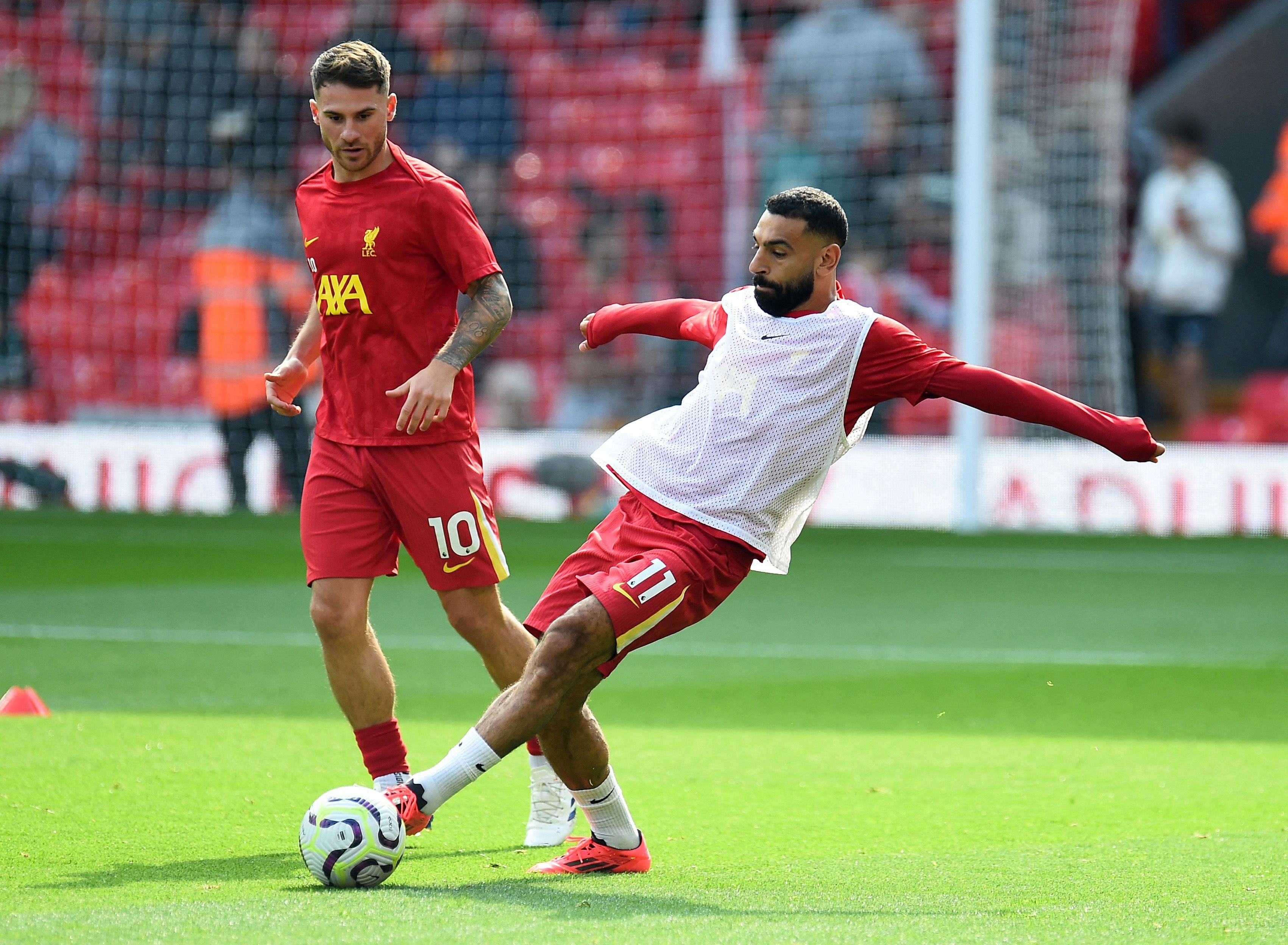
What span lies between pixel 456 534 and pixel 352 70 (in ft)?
4.01

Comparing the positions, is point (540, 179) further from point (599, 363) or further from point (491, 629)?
point (491, 629)

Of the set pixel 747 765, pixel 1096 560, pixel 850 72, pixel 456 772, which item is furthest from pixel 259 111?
pixel 456 772

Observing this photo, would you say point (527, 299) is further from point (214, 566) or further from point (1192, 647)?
point (1192, 647)

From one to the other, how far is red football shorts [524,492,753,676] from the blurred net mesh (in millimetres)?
11510

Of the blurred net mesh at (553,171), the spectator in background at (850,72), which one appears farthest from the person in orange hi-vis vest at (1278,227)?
the spectator in background at (850,72)

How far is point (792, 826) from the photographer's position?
5.01 metres

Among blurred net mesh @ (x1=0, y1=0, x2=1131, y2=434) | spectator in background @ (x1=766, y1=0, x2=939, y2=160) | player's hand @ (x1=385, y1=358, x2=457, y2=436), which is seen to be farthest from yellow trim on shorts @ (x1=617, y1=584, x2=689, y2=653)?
spectator in background @ (x1=766, y1=0, x2=939, y2=160)

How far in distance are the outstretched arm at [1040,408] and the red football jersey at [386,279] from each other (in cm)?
132

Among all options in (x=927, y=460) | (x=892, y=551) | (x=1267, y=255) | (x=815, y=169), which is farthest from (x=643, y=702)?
(x=1267, y=255)

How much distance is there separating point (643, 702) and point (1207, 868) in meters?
3.25

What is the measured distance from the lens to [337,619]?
4891 millimetres

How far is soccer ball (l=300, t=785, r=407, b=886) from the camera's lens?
4078mm

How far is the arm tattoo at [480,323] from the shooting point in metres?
4.78

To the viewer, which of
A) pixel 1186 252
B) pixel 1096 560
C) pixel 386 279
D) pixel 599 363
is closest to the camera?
pixel 386 279
